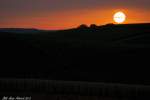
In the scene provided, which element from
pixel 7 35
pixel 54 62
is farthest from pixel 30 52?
pixel 7 35

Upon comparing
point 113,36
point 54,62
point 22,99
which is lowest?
point 22,99

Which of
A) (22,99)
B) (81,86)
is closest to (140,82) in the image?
(81,86)

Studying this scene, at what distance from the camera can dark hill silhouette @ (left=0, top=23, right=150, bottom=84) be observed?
2.36 m

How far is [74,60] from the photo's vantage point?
99.3 inches

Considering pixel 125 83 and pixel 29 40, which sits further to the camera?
pixel 29 40

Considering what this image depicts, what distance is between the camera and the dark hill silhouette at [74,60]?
236 centimetres

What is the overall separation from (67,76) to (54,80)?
0.13 meters

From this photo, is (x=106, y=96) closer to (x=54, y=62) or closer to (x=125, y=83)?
(x=125, y=83)

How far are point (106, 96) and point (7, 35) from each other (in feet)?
3.37

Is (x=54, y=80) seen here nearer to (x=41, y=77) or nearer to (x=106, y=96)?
(x=41, y=77)

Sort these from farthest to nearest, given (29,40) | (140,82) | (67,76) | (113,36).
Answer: (113,36), (29,40), (67,76), (140,82)

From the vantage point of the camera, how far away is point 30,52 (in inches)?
101

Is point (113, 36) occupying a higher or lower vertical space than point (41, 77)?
higher

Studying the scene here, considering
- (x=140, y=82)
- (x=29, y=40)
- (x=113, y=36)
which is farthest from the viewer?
(x=113, y=36)
